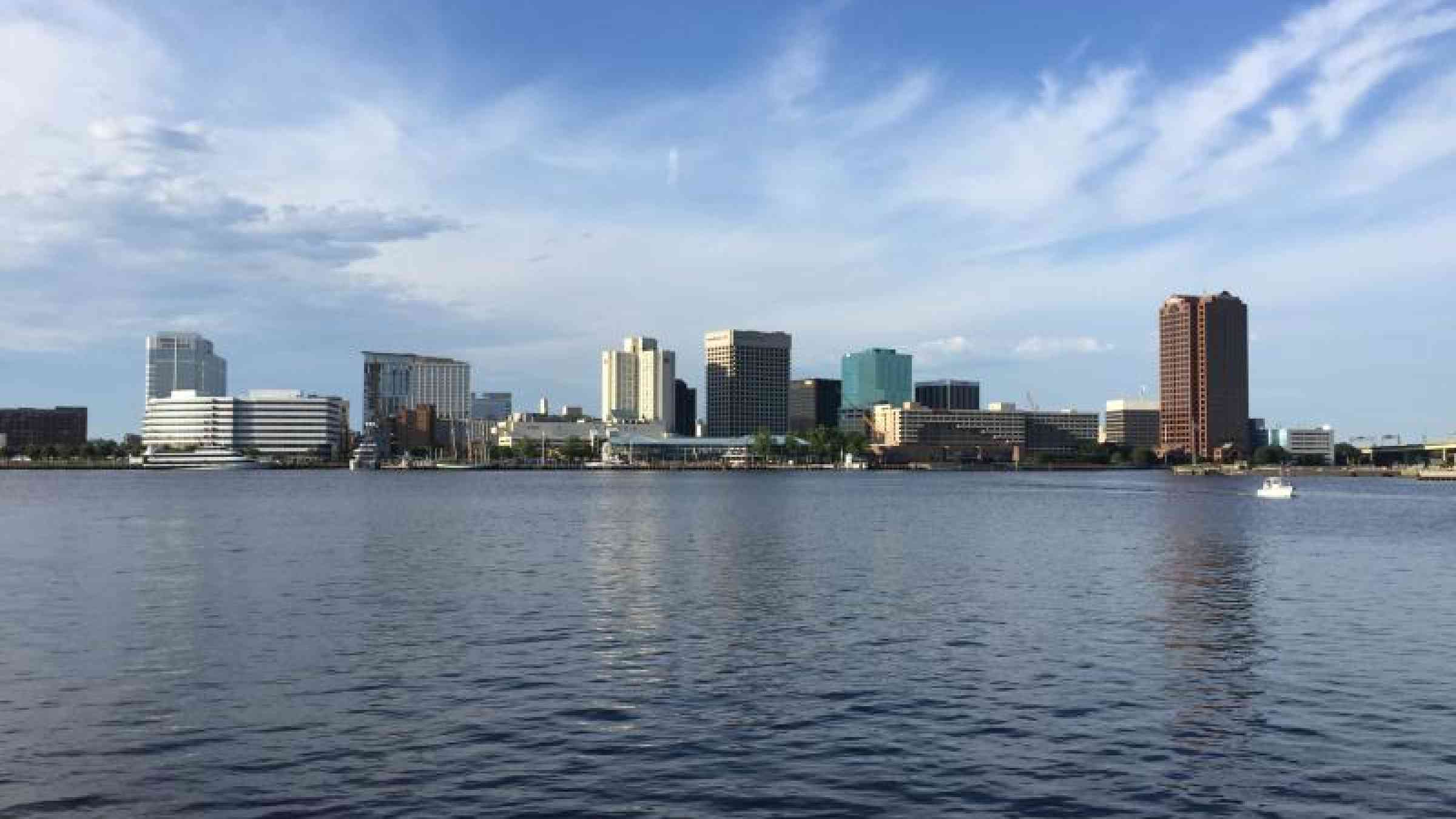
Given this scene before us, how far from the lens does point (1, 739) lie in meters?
26.7

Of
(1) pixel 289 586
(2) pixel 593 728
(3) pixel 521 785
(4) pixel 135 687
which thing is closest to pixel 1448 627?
(2) pixel 593 728

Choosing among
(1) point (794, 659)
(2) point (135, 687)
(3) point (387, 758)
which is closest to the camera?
(3) point (387, 758)

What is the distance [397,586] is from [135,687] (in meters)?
22.8

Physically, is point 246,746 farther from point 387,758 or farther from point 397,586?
point 397,586

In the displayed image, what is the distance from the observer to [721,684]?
3334 centimetres

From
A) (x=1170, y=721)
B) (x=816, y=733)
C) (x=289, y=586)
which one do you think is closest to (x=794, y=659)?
(x=816, y=733)

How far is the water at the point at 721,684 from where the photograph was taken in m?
23.5

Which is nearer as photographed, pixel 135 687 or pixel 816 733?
pixel 816 733

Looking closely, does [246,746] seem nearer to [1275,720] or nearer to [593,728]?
[593,728]

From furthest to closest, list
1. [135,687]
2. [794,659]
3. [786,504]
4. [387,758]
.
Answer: [786,504]
[794,659]
[135,687]
[387,758]

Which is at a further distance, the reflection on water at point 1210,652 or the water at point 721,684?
the reflection on water at point 1210,652

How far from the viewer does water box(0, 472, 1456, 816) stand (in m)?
23.5

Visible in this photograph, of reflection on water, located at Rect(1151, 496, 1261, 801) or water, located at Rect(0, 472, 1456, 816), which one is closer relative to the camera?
water, located at Rect(0, 472, 1456, 816)

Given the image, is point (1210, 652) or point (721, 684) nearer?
point (721, 684)
